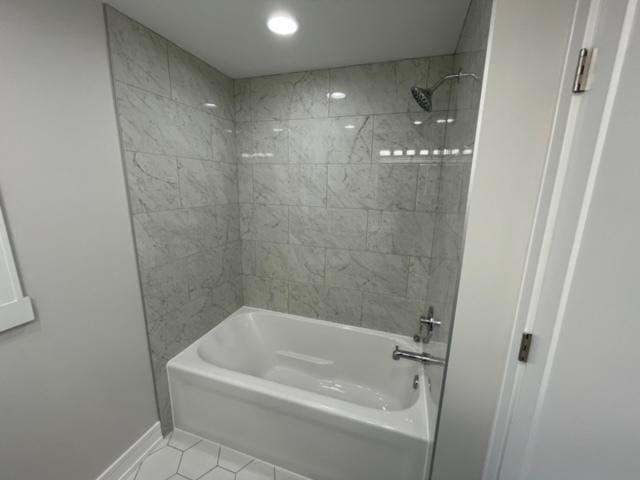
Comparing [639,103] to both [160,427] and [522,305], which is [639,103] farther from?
[160,427]

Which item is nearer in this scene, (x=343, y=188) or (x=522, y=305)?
(x=522, y=305)

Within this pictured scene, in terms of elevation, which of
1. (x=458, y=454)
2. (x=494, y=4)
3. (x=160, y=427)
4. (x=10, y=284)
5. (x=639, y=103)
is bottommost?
(x=160, y=427)

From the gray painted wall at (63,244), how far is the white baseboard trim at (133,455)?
0.04 meters

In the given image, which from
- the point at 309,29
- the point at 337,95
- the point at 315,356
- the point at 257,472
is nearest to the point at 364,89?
the point at 337,95

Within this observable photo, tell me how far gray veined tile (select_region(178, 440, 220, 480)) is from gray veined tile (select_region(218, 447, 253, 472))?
0.04 meters

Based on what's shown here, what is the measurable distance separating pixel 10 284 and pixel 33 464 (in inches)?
28.8

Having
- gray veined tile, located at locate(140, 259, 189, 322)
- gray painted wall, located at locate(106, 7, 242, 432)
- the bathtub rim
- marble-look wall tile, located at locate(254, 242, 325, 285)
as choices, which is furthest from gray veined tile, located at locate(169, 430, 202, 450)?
marble-look wall tile, located at locate(254, 242, 325, 285)

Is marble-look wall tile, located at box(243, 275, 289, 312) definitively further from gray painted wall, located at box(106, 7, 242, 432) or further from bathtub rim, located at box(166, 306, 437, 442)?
bathtub rim, located at box(166, 306, 437, 442)

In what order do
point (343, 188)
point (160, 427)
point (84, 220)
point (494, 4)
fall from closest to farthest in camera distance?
point (494, 4) < point (84, 220) < point (160, 427) < point (343, 188)

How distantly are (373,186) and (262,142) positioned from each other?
92cm

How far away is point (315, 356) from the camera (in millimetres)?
2096

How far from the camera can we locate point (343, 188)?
1844 millimetres

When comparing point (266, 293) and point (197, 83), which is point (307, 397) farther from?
point (197, 83)

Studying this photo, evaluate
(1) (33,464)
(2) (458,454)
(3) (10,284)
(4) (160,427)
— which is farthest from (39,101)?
(2) (458,454)
